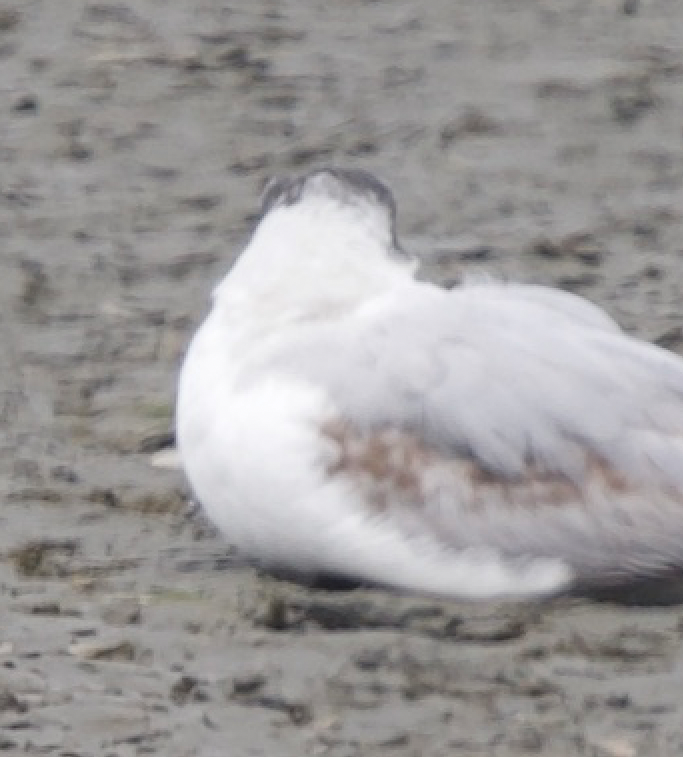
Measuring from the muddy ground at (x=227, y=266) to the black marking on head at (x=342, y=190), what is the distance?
729 millimetres

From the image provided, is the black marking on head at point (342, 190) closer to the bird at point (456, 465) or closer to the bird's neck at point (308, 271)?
the bird's neck at point (308, 271)

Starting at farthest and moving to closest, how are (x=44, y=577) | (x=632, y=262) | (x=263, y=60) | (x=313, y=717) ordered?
(x=263, y=60) → (x=632, y=262) → (x=44, y=577) → (x=313, y=717)

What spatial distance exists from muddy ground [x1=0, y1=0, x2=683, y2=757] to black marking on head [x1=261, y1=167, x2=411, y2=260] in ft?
2.39

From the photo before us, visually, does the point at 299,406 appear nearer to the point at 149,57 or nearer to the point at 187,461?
the point at 187,461

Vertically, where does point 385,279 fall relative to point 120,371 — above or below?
above

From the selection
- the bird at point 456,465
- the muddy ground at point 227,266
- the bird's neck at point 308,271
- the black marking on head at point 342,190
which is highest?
the black marking on head at point 342,190

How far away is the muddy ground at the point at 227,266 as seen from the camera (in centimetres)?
609

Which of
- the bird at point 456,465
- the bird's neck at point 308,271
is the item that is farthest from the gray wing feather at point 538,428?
the bird's neck at point 308,271

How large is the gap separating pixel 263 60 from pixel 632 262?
95.2 inches

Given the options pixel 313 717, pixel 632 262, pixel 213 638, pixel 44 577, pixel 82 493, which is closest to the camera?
pixel 313 717

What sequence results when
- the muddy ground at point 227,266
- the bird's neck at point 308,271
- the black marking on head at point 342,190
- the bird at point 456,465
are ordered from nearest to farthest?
1. the muddy ground at point 227,266
2. the bird at point 456,465
3. the bird's neck at point 308,271
4. the black marking on head at point 342,190

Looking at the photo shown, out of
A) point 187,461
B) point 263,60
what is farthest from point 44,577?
point 263,60

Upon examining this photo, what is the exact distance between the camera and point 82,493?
7.65m

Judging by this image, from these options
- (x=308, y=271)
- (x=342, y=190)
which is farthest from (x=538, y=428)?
(x=342, y=190)
